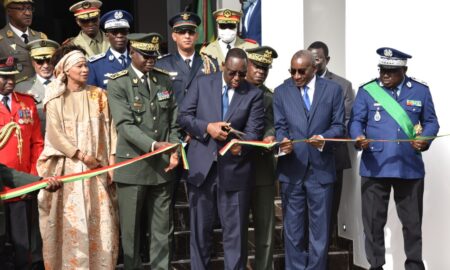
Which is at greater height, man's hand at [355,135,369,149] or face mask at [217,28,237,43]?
face mask at [217,28,237,43]

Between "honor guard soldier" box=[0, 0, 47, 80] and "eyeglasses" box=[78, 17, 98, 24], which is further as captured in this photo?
"eyeglasses" box=[78, 17, 98, 24]

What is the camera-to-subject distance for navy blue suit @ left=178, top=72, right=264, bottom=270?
7207 mm

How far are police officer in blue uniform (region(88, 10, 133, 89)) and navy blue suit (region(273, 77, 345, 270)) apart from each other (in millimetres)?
1714

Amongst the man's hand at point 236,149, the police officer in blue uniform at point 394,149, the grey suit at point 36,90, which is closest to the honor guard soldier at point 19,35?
the grey suit at point 36,90

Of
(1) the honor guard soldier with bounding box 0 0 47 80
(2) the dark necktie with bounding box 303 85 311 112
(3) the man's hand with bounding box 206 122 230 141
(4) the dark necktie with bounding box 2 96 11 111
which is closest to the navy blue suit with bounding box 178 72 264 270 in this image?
(3) the man's hand with bounding box 206 122 230 141

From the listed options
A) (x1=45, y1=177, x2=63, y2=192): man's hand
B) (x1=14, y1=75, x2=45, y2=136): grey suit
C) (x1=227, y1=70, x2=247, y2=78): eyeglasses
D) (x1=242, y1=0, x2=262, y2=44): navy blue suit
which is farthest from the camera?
(x1=242, y1=0, x2=262, y2=44): navy blue suit

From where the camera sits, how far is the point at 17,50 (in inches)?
335

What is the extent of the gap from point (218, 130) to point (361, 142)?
146cm

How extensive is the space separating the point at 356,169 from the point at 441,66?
1.47 meters

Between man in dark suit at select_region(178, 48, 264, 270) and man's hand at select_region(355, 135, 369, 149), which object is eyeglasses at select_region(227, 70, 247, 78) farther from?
man's hand at select_region(355, 135, 369, 149)

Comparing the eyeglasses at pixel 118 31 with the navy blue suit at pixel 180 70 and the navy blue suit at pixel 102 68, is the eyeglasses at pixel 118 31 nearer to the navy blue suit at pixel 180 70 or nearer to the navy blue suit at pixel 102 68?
the navy blue suit at pixel 102 68

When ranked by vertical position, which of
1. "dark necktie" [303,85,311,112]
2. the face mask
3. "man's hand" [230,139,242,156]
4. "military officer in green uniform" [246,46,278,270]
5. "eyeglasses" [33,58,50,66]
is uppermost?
the face mask

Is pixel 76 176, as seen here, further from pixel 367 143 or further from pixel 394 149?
pixel 394 149

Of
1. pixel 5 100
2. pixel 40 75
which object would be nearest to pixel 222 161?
pixel 5 100
